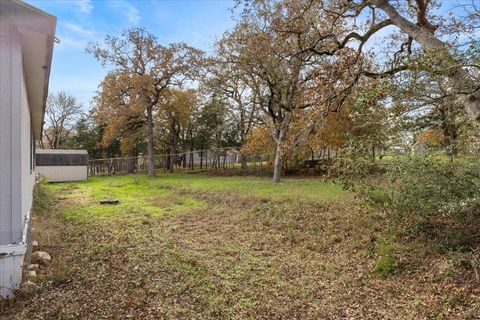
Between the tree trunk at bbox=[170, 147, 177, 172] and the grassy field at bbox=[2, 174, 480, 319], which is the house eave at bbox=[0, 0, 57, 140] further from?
the tree trunk at bbox=[170, 147, 177, 172]

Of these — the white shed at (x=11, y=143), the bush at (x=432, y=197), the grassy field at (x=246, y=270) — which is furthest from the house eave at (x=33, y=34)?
the bush at (x=432, y=197)

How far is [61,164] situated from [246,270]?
1662cm

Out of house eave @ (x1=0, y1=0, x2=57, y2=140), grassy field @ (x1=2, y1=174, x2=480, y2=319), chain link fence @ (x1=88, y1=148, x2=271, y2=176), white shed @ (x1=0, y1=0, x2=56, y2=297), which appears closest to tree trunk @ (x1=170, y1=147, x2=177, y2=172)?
chain link fence @ (x1=88, y1=148, x2=271, y2=176)

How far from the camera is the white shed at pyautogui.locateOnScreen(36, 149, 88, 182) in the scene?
1727 cm

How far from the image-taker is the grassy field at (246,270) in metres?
3.42

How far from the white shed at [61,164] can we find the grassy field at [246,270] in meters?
11.1

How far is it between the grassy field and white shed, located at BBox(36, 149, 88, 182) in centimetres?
1107

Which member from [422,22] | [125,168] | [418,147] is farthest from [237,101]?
[418,147]

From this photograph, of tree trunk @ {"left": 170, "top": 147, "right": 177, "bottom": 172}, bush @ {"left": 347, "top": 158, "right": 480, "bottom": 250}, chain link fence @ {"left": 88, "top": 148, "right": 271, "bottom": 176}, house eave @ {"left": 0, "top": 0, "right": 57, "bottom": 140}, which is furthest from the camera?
tree trunk @ {"left": 170, "top": 147, "right": 177, "bottom": 172}

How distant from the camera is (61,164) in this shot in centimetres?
1792

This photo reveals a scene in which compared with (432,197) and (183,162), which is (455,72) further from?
(183,162)

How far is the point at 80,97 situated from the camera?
3189 cm

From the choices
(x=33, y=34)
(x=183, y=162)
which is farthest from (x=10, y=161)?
(x=183, y=162)

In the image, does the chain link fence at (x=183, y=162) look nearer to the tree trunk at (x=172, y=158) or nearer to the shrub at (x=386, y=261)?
the tree trunk at (x=172, y=158)
